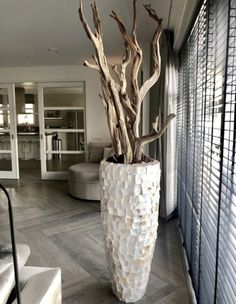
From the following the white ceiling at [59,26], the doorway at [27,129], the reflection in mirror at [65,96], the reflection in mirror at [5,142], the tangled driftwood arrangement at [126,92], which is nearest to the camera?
the tangled driftwood arrangement at [126,92]

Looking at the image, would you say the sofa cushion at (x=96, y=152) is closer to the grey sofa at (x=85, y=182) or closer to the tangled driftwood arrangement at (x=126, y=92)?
the grey sofa at (x=85, y=182)

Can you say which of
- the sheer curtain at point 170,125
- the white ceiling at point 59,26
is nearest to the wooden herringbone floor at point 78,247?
the sheer curtain at point 170,125

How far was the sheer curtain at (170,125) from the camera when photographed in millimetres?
3146

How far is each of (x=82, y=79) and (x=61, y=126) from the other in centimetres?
112

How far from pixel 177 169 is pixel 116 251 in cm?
180

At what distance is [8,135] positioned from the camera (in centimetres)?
596

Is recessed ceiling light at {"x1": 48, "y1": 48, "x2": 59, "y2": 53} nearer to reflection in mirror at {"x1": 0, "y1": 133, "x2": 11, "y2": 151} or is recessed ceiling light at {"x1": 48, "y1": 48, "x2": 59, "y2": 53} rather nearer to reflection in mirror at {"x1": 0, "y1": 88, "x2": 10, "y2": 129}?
reflection in mirror at {"x1": 0, "y1": 88, "x2": 10, "y2": 129}

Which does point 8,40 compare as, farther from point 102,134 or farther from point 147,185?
point 147,185

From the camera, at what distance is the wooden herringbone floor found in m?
2.07

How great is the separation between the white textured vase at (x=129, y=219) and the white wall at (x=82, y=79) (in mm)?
3846

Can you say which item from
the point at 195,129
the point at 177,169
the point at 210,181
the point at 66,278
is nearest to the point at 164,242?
the point at 177,169

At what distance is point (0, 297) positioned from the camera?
1.06 metres

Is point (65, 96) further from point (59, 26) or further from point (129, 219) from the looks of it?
point (129, 219)

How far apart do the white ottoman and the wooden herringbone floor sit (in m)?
0.13
